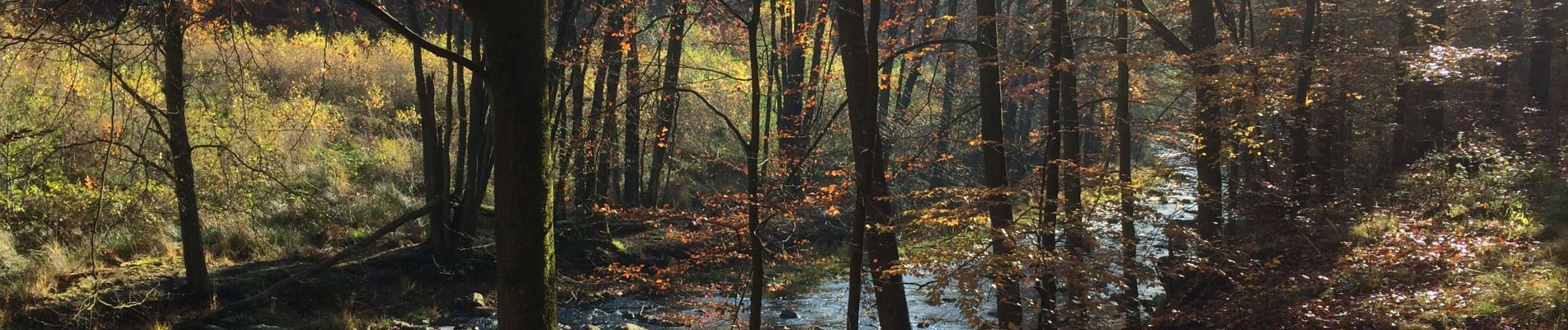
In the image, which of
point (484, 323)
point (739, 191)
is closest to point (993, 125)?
point (484, 323)

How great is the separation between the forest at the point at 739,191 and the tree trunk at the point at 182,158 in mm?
42

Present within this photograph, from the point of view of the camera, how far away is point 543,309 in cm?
429

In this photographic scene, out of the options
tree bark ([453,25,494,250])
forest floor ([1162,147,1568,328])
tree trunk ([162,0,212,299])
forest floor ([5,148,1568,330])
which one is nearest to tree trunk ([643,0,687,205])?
forest floor ([5,148,1568,330])

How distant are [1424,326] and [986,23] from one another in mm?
4729

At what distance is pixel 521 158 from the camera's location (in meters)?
4.02

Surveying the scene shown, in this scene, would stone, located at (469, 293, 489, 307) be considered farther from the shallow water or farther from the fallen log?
the fallen log

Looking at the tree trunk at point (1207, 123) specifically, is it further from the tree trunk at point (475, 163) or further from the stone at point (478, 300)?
the tree trunk at point (475, 163)

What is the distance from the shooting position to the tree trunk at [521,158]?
3.95 metres

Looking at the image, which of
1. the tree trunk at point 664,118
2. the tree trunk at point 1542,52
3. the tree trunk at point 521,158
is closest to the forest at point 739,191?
the tree trunk at point 521,158

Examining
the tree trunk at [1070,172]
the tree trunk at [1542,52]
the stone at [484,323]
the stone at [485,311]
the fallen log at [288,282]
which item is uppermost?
the tree trunk at [1542,52]

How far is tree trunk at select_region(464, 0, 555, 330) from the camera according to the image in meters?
3.95

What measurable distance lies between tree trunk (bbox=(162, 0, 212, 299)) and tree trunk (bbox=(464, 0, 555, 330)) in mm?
5041

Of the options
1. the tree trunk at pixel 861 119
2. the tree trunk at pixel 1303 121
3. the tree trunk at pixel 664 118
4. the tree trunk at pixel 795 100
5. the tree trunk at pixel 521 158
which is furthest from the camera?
the tree trunk at pixel 664 118

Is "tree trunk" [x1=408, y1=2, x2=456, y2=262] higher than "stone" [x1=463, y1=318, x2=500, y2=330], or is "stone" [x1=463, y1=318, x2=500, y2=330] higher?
"tree trunk" [x1=408, y1=2, x2=456, y2=262]
